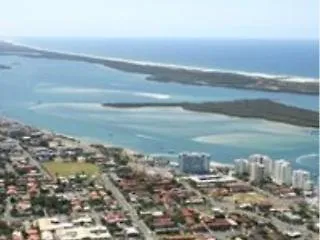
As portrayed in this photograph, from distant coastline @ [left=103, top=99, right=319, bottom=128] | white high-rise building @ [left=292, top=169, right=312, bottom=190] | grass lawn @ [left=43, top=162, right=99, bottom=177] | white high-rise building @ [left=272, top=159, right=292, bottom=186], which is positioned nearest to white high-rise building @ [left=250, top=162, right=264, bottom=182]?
white high-rise building @ [left=272, top=159, right=292, bottom=186]

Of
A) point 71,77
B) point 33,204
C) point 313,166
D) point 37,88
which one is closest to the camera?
point 33,204

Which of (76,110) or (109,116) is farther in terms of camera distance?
(76,110)

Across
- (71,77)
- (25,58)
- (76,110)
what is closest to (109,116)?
(76,110)

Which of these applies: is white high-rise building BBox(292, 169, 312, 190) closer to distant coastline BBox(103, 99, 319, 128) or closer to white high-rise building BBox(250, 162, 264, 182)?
white high-rise building BBox(250, 162, 264, 182)

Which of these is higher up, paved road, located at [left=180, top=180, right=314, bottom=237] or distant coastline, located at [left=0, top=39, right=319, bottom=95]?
distant coastline, located at [left=0, top=39, right=319, bottom=95]

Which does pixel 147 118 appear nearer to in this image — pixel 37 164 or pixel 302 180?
pixel 37 164

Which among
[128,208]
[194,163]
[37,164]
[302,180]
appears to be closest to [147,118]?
[37,164]

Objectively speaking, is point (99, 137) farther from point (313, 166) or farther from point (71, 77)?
point (71, 77)
